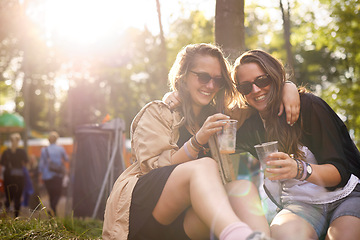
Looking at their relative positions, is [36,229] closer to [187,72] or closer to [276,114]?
[187,72]

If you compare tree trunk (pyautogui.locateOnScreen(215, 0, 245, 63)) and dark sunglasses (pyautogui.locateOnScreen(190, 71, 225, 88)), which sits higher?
tree trunk (pyautogui.locateOnScreen(215, 0, 245, 63))

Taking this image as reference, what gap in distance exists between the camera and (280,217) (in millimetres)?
2506

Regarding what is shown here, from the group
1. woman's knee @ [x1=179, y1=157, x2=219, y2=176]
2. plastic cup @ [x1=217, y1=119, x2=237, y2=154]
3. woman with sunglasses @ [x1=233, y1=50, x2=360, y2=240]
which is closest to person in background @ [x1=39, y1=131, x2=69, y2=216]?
woman with sunglasses @ [x1=233, y1=50, x2=360, y2=240]

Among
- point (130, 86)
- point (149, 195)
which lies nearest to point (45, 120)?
point (130, 86)

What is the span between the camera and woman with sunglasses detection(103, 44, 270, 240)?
2.08 meters

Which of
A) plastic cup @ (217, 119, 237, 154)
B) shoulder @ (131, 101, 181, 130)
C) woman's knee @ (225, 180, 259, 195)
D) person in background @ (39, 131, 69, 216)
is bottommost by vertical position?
person in background @ (39, 131, 69, 216)

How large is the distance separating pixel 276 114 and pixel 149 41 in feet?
49.0

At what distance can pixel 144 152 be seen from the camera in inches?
104

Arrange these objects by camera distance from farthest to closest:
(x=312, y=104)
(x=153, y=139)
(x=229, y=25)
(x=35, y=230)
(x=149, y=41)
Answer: (x=149, y=41) < (x=229, y=25) < (x=35, y=230) < (x=153, y=139) < (x=312, y=104)

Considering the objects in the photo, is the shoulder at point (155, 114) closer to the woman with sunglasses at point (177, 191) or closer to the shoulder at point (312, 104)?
the woman with sunglasses at point (177, 191)

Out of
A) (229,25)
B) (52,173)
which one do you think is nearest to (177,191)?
(229,25)

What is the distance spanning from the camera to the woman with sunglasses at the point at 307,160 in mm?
2277

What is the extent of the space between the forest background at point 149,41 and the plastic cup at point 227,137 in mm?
1103

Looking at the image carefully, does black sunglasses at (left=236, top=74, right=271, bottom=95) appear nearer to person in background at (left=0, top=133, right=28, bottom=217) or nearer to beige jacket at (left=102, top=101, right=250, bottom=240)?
beige jacket at (left=102, top=101, right=250, bottom=240)
